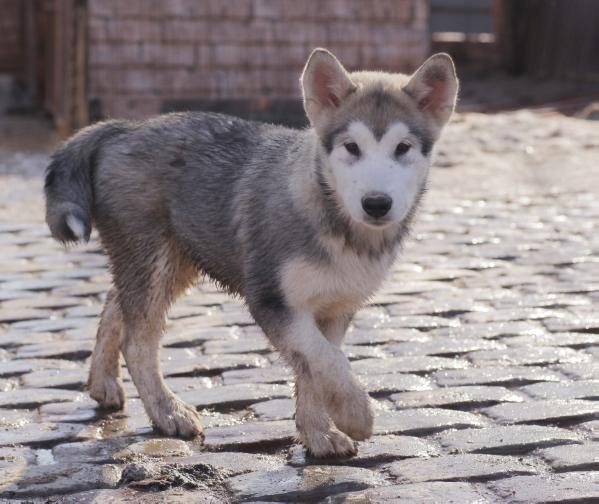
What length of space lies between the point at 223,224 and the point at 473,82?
15.8 m

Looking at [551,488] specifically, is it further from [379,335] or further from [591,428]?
[379,335]

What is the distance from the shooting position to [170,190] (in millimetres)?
4957

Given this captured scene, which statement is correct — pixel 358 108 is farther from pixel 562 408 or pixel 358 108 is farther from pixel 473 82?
pixel 473 82

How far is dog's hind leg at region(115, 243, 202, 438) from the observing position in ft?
15.8

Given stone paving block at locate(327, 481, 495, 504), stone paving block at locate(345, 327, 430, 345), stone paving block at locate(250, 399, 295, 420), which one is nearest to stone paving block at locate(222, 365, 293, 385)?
stone paving block at locate(250, 399, 295, 420)

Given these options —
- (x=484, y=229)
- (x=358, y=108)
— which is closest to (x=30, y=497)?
(x=358, y=108)

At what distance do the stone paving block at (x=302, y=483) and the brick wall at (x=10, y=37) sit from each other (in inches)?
570

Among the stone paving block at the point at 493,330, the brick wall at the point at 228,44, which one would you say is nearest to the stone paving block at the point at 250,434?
the stone paving block at the point at 493,330

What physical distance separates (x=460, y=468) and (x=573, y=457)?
1.29 feet

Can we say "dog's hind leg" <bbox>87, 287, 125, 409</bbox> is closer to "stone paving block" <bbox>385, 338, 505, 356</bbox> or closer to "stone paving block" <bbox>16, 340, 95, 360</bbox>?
"stone paving block" <bbox>16, 340, 95, 360</bbox>

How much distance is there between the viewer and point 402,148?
448cm

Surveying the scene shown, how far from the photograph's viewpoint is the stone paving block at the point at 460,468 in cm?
402

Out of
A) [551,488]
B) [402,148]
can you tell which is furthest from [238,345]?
[551,488]

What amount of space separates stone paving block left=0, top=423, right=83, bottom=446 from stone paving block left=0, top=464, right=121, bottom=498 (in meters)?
0.31
